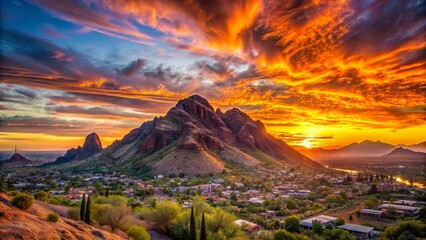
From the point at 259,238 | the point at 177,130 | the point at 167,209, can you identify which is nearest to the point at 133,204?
the point at 167,209

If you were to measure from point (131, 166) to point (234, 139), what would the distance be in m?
67.6

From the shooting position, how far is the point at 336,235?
127 ft

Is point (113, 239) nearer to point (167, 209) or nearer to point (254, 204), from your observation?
point (167, 209)

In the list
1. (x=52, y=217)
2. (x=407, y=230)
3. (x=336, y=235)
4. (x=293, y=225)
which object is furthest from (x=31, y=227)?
(x=407, y=230)

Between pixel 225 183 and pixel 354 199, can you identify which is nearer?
pixel 354 199

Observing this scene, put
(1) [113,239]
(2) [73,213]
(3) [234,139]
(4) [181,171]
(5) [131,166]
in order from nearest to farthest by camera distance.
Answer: (1) [113,239] < (2) [73,213] < (4) [181,171] < (5) [131,166] < (3) [234,139]

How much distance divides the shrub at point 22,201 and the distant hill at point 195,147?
92117 millimetres

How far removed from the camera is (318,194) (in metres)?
78.1

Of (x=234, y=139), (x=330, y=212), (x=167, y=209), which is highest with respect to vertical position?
(x=234, y=139)

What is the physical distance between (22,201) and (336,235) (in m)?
38.3

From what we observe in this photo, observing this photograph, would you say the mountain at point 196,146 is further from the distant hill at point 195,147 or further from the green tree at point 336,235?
the green tree at point 336,235

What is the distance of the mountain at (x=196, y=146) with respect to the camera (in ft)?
393

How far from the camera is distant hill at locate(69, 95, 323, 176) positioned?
393 feet

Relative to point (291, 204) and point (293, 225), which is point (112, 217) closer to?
point (293, 225)
